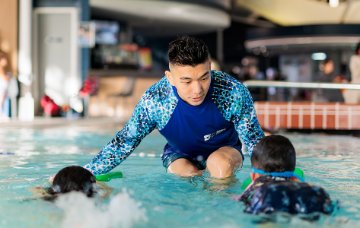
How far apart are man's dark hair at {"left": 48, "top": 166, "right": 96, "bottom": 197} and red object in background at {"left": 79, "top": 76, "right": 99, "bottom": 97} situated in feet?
36.2

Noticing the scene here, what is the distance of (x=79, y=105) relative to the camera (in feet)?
48.2

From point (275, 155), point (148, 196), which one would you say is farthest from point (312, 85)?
point (275, 155)

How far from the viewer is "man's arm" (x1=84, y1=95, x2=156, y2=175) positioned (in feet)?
11.1

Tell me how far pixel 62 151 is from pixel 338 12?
71.4 ft

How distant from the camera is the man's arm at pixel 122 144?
Result: 3.40 meters

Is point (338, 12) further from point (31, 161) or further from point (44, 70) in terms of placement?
point (31, 161)

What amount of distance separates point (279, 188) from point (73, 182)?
1048 mm

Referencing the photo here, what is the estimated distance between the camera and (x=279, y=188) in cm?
253

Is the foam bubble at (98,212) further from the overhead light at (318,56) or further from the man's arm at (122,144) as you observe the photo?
the overhead light at (318,56)

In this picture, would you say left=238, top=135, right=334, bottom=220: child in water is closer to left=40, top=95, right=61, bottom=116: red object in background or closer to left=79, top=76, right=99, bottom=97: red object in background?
left=40, top=95, right=61, bottom=116: red object in background

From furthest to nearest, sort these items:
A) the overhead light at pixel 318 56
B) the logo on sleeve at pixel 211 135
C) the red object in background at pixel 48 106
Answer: the overhead light at pixel 318 56
the red object in background at pixel 48 106
the logo on sleeve at pixel 211 135

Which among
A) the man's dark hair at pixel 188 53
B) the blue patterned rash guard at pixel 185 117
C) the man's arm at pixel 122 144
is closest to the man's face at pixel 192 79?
the man's dark hair at pixel 188 53

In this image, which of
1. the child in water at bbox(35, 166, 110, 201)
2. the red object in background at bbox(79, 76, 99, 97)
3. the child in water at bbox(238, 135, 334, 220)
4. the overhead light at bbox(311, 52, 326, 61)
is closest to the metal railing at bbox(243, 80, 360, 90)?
the red object in background at bbox(79, 76, 99, 97)

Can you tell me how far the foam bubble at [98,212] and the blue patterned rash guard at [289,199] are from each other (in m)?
0.54
